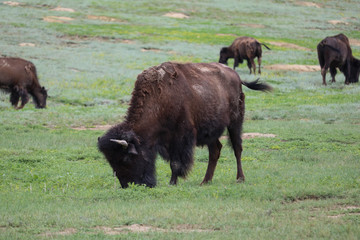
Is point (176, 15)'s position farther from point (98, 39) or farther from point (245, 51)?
point (245, 51)

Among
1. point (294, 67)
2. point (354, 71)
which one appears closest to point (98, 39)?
point (294, 67)

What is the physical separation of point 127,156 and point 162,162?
12.0 ft

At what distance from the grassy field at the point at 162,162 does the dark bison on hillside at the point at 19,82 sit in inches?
23.7

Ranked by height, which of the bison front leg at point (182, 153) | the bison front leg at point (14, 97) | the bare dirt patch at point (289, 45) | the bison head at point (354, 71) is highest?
the bison front leg at point (182, 153)

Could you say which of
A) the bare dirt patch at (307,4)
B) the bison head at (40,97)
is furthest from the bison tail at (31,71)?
the bare dirt patch at (307,4)

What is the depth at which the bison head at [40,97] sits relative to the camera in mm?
22375

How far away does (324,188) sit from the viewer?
799cm

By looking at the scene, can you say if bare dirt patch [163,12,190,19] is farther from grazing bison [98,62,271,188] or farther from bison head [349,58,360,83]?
grazing bison [98,62,271,188]

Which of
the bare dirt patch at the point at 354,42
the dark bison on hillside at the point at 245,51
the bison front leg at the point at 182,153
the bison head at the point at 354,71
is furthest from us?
the bare dirt patch at the point at 354,42

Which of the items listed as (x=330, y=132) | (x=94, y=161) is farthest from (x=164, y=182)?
(x=330, y=132)

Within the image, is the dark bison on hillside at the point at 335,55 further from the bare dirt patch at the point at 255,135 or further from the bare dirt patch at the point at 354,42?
the bare dirt patch at the point at 354,42

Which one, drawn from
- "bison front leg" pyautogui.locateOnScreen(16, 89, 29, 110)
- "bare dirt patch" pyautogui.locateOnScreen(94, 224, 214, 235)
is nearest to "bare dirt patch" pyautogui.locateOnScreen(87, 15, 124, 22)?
"bison front leg" pyautogui.locateOnScreen(16, 89, 29, 110)

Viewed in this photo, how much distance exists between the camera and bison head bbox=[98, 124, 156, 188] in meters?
8.41

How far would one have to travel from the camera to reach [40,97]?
74.2ft
